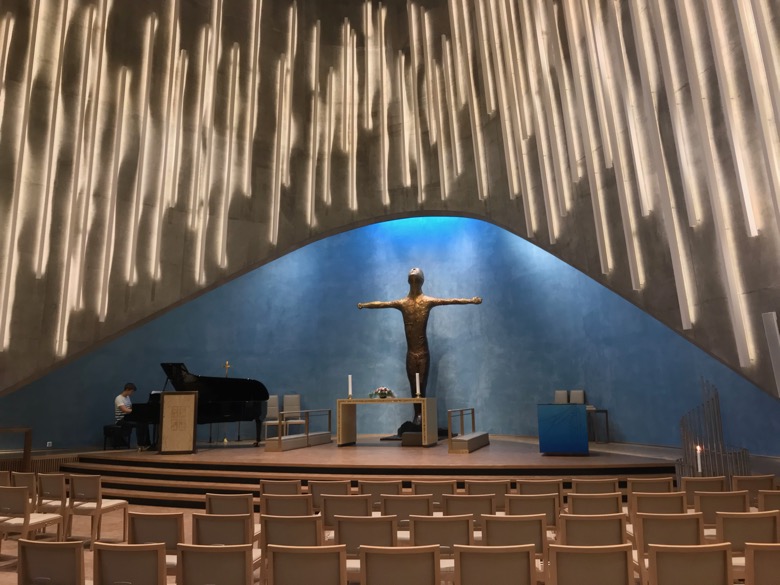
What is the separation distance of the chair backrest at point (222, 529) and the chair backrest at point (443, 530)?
3.26 feet

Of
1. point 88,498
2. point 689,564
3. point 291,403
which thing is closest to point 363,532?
point 689,564

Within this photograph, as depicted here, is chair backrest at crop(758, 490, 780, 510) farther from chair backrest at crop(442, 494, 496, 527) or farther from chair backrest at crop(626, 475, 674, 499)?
chair backrest at crop(442, 494, 496, 527)

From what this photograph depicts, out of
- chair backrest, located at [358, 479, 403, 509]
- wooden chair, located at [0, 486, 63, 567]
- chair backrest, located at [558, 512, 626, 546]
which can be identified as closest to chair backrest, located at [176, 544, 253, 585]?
chair backrest, located at [558, 512, 626, 546]

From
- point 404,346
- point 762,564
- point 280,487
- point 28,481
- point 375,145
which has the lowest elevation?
point 762,564

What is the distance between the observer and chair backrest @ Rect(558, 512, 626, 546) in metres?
3.43

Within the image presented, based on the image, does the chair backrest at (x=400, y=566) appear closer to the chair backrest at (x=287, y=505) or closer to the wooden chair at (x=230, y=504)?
the chair backrest at (x=287, y=505)

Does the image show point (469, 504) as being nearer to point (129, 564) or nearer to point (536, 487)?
point (536, 487)

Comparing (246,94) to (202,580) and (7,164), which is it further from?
(202,580)

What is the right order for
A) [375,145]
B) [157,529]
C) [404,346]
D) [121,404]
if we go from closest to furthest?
[157,529] → [121,404] → [375,145] → [404,346]

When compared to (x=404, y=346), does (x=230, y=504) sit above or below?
below

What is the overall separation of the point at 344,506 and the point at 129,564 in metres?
1.56

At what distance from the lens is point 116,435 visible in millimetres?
10750

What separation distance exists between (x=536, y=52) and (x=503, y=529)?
7653 mm

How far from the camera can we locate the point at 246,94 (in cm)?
1094
